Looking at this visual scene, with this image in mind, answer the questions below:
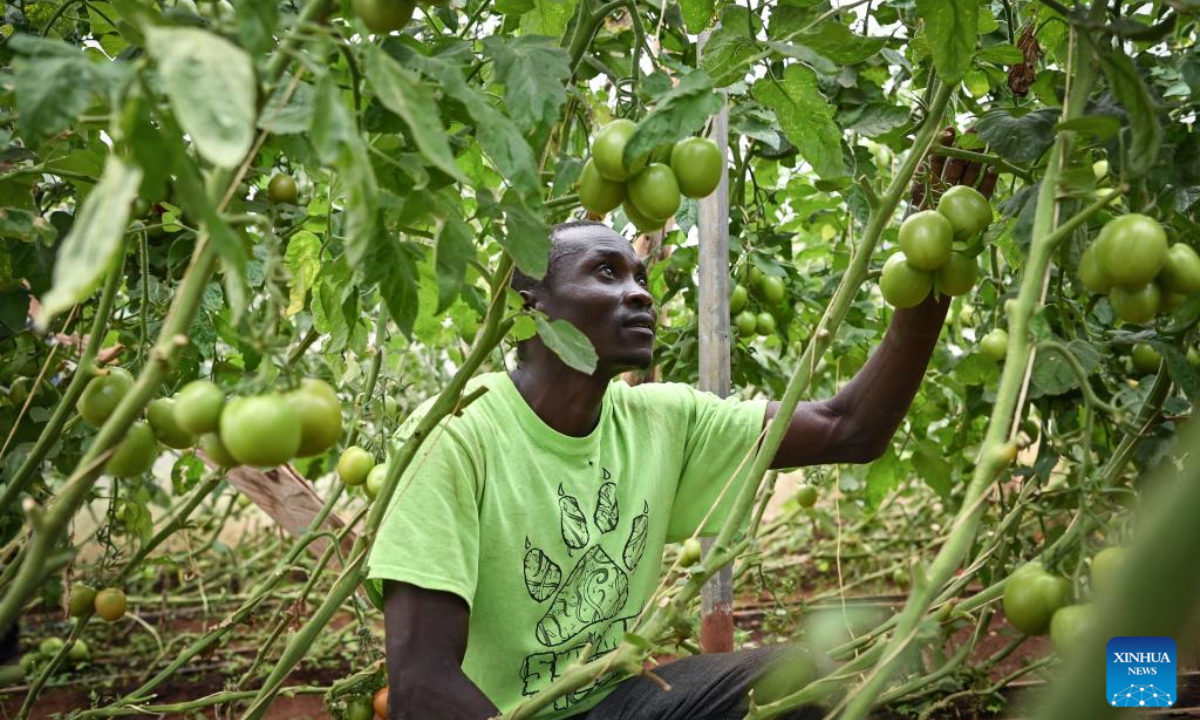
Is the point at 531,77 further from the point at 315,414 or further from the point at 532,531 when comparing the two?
the point at 532,531

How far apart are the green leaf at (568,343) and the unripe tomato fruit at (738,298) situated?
50.8 inches

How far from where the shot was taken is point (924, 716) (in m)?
2.28

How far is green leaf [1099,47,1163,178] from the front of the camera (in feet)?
2.94

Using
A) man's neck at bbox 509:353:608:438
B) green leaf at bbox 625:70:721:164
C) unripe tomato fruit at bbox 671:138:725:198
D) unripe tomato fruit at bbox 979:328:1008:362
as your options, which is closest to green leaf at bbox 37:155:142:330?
green leaf at bbox 625:70:721:164

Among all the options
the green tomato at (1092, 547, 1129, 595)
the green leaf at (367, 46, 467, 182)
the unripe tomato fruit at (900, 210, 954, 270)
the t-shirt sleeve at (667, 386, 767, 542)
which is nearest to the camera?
the green leaf at (367, 46, 467, 182)

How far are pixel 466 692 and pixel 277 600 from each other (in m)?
3.08

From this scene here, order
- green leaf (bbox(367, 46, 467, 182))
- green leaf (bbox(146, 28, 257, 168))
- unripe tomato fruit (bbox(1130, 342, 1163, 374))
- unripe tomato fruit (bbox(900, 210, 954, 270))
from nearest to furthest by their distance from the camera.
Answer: green leaf (bbox(146, 28, 257, 168)), green leaf (bbox(367, 46, 467, 182)), unripe tomato fruit (bbox(900, 210, 954, 270)), unripe tomato fruit (bbox(1130, 342, 1163, 374))

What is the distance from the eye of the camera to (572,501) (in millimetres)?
1819

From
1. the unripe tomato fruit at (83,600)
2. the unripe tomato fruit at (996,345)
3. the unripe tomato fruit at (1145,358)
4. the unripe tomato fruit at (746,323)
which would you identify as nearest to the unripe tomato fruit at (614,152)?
the unripe tomato fruit at (996,345)

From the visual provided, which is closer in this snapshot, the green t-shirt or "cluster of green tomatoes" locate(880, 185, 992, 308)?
"cluster of green tomatoes" locate(880, 185, 992, 308)

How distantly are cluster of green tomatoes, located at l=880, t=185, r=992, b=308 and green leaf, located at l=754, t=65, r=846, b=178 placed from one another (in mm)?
122

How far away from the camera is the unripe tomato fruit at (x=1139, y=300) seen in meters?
1.00

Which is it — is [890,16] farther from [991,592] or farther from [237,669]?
[237,669]

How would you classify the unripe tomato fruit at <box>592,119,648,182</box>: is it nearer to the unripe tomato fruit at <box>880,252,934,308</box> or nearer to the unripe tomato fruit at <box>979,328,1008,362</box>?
the unripe tomato fruit at <box>880,252,934,308</box>
